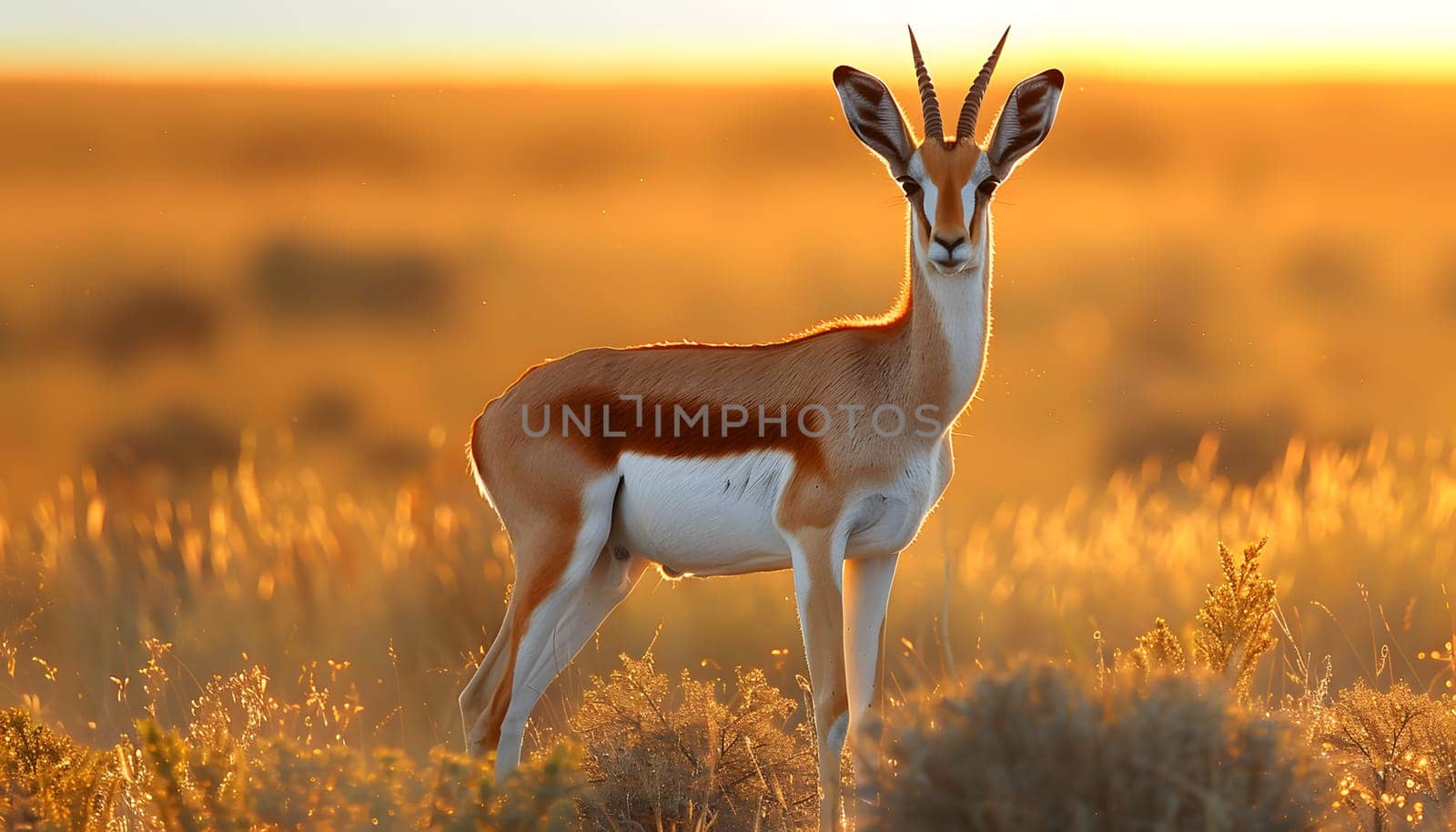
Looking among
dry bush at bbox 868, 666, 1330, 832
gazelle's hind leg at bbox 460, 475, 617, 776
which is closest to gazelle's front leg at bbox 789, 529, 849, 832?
gazelle's hind leg at bbox 460, 475, 617, 776

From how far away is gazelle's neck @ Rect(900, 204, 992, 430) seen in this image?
7266 mm

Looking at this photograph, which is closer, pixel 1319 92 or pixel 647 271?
pixel 647 271

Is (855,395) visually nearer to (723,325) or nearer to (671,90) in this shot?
(723,325)

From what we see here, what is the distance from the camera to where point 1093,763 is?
203 inches

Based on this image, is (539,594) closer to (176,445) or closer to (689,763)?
(689,763)

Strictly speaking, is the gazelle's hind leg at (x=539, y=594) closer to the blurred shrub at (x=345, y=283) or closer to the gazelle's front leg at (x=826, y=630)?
the gazelle's front leg at (x=826, y=630)

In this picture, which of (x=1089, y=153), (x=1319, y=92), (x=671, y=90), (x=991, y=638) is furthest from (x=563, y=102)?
(x=991, y=638)

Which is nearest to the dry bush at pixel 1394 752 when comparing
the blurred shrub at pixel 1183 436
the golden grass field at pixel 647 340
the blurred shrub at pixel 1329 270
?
the golden grass field at pixel 647 340

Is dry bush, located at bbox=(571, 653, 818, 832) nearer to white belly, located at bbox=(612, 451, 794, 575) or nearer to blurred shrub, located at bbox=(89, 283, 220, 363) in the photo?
white belly, located at bbox=(612, 451, 794, 575)

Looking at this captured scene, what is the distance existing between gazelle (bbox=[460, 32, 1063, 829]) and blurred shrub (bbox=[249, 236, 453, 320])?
28231 millimetres

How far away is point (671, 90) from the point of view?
179 feet

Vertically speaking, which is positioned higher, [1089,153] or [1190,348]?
[1089,153]

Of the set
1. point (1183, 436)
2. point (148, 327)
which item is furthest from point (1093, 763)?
point (148, 327)

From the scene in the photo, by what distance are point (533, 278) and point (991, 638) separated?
1021 inches
